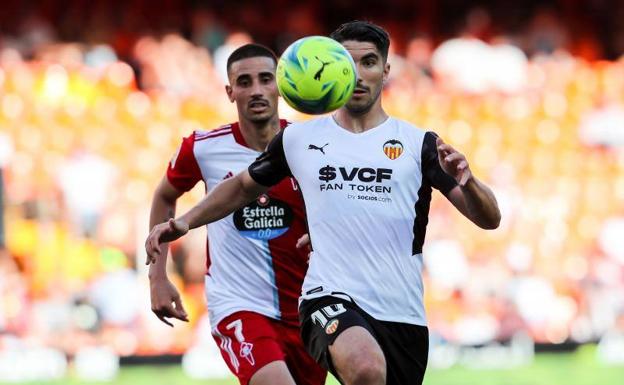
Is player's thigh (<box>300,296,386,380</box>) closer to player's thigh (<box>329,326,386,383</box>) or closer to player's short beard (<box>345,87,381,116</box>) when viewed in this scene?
player's thigh (<box>329,326,386,383</box>)

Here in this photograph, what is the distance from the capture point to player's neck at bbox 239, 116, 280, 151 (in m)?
7.41

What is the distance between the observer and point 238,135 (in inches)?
294

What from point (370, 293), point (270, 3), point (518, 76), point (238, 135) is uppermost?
point (270, 3)

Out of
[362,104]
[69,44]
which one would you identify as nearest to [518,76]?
[69,44]

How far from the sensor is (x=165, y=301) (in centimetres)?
705

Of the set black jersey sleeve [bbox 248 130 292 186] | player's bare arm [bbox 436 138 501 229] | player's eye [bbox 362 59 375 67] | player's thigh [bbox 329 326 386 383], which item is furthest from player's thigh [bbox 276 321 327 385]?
player's eye [bbox 362 59 375 67]

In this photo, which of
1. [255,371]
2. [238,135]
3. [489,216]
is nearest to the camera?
[489,216]

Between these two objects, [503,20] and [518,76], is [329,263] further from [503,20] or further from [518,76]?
[503,20]

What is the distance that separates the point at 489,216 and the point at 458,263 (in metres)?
8.67

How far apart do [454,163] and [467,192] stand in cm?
20

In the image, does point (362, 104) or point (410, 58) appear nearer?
point (362, 104)

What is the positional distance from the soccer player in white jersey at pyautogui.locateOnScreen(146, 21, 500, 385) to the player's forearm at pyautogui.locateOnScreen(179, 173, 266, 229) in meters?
0.18

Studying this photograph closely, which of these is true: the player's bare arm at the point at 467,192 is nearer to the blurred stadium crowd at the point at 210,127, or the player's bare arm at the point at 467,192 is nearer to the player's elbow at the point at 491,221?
the player's elbow at the point at 491,221

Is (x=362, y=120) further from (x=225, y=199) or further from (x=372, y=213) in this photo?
(x=225, y=199)
